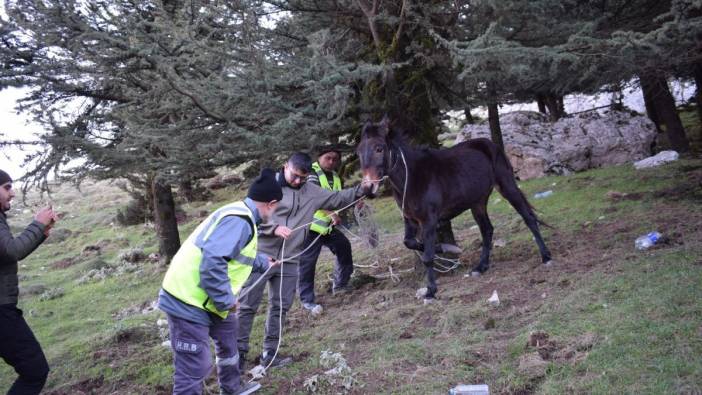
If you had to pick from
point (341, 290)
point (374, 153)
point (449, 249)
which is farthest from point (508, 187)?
point (341, 290)

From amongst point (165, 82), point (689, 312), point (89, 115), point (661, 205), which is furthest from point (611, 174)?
point (89, 115)

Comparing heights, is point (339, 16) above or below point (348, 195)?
above

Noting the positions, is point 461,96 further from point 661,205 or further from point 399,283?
point 661,205

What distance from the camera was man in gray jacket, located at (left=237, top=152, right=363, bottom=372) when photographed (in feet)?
17.3

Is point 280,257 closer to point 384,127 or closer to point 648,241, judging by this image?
point 384,127

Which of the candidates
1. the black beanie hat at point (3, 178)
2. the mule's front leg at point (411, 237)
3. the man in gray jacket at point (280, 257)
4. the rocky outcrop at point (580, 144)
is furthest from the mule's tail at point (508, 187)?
the rocky outcrop at point (580, 144)

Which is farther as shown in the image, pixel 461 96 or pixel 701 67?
pixel 701 67

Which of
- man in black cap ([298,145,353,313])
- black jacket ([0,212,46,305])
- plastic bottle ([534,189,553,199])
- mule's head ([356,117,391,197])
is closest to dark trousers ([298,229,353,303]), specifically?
man in black cap ([298,145,353,313])

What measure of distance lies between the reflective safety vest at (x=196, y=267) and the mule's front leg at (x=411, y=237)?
3.30 m

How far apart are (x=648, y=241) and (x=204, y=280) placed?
5.73 meters

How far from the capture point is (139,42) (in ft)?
23.3

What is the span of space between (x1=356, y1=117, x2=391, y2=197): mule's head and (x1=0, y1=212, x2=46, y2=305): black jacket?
3.37 metres

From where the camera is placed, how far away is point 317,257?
771 centimetres

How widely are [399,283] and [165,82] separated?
430 centimetres
